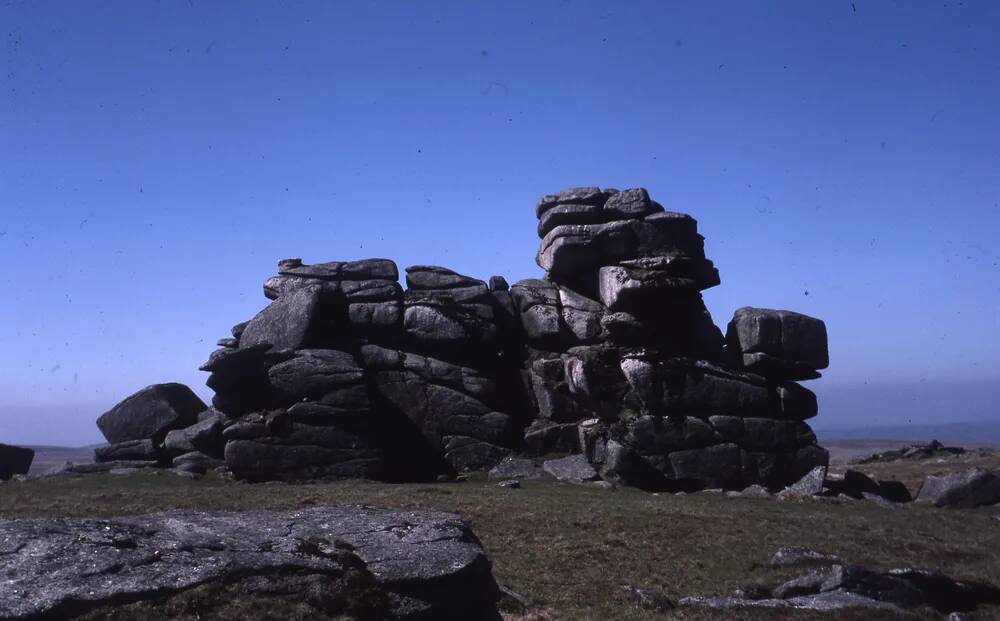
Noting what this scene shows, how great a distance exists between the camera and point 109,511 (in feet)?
120

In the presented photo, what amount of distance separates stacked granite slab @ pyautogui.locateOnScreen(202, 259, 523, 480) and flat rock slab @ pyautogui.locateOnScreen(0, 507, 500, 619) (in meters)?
36.6

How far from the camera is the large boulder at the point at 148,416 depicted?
201 ft

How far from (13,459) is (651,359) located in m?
42.7

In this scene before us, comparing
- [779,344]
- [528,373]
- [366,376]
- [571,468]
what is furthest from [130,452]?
[779,344]

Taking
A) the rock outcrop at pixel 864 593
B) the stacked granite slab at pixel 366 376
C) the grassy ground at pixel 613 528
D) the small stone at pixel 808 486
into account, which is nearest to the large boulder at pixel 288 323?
the stacked granite slab at pixel 366 376

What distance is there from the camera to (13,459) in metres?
60.1

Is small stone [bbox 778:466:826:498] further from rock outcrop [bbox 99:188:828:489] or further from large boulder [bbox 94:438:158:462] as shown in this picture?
large boulder [bbox 94:438:158:462]

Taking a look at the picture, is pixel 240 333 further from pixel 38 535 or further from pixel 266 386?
pixel 38 535

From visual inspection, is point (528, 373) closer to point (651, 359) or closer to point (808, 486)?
point (651, 359)

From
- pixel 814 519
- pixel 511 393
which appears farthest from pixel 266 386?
pixel 814 519

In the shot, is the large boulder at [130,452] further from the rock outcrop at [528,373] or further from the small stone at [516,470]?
the small stone at [516,470]

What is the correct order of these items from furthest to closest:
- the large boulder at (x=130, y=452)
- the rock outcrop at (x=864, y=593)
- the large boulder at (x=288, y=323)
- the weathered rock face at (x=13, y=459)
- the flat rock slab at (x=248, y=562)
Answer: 1. the large boulder at (x=288, y=323)
2. the weathered rock face at (x=13, y=459)
3. the large boulder at (x=130, y=452)
4. the rock outcrop at (x=864, y=593)
5. the flat rock slab at (x=248, y=562)

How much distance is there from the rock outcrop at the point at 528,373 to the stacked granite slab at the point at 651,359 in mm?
118

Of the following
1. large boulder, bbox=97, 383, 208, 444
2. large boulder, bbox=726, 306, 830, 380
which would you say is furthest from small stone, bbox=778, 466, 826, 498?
large boulder, bbox=97, 383, 208, 444
